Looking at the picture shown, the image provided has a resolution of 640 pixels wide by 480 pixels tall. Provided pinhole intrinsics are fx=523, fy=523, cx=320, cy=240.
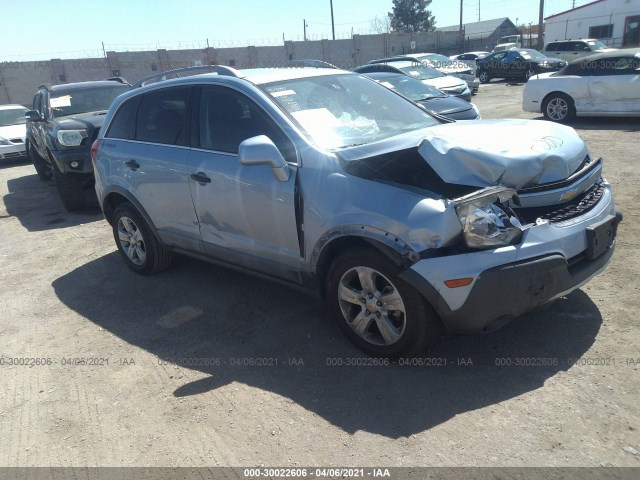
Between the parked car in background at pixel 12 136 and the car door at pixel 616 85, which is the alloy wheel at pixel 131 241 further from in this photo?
the parked car in background at pixel 12 136

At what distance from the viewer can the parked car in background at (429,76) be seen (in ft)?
41.7

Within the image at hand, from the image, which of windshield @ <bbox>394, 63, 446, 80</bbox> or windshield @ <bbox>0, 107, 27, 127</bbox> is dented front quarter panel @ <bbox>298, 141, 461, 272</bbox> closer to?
windshield @ <bbox>394, 63, 446, 80</bbox>

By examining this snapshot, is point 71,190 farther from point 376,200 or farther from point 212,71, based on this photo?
point 376,200

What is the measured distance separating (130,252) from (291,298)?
195 centimetres

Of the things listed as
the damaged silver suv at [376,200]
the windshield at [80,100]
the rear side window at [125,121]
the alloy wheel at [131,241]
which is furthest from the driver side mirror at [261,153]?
the windshield at [80,100]

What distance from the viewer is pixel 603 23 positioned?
129 feet

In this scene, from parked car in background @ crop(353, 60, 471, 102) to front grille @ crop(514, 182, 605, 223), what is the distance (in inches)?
373

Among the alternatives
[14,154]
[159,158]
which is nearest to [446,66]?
[14,154]

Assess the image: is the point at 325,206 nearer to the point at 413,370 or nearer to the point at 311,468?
the point at 413,370

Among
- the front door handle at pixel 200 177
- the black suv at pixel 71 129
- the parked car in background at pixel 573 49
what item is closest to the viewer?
the front door handle at pixel 200 177

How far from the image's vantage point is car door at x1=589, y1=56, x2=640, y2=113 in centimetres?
1017

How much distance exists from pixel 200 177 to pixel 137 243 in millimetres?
1512

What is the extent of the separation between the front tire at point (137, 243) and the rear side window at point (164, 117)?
0.78 metres

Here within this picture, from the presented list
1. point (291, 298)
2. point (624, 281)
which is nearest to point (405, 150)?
point (291, 298)
